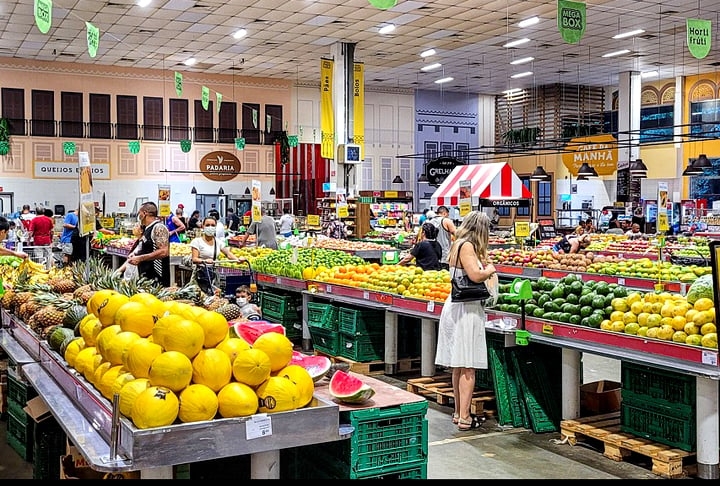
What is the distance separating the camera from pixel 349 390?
11.1 feet

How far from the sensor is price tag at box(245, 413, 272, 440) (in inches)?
112

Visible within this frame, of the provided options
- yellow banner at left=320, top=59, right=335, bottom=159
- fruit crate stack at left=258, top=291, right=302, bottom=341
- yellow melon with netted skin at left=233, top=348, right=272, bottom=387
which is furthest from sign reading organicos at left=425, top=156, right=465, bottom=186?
yellow melon with netted skin at left=233, top=348, right=272, bottom=387

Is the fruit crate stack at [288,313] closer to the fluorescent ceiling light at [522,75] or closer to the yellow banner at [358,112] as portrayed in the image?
the yellow banner at [358,112]

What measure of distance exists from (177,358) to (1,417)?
401cm

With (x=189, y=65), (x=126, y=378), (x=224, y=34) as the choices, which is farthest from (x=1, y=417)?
(x=189, y=65)

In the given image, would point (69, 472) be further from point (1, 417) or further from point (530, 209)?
point (530, 209)

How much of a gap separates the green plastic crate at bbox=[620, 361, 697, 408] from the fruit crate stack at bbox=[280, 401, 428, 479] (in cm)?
219

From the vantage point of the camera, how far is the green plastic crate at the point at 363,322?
7.84 m

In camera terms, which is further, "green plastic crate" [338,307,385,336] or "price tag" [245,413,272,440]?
"green plastic crate" [338,307,385,336]

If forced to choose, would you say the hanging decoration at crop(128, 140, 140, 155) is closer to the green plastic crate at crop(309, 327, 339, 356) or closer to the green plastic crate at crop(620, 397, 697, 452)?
the green plastic crate at crop(309, 327, 339, 356)

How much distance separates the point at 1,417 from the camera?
6.14m

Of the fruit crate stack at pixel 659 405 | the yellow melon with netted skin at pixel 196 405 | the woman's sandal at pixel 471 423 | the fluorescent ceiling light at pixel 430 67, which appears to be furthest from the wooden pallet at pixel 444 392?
the fluorescent ceiling light at pixel 430 67

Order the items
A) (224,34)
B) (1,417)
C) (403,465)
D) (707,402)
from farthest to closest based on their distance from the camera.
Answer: (224,34) → (1,417) → (707,402) → (403,465)

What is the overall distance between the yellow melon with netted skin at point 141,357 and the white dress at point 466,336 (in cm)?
319
